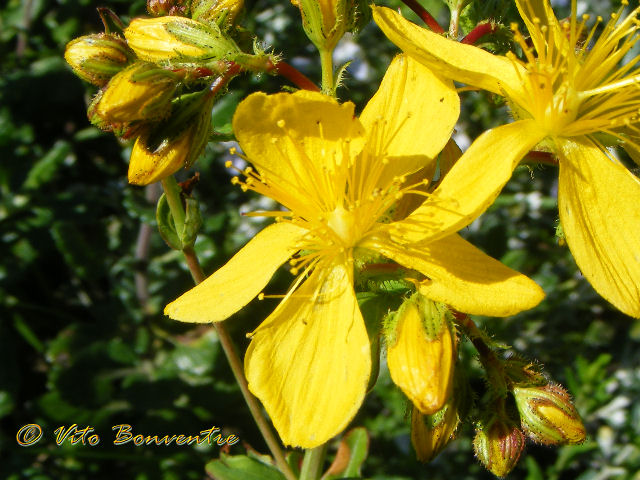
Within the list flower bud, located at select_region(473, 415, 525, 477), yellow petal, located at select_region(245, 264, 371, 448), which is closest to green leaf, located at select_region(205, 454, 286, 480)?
yellow petal, located at select_region(245, 264, 371, 448)

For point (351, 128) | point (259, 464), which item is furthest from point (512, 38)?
point (259, 464)

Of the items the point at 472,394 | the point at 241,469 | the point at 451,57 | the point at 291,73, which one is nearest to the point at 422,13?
the point at 451,57

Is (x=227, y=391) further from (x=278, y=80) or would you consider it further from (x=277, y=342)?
(x=278, y=80)

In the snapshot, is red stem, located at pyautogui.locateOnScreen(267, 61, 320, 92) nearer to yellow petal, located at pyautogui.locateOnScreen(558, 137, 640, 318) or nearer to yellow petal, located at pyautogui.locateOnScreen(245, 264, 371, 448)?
yellow petal, located at pyautogui.locateOnScreen(245, 264, 371, 448)

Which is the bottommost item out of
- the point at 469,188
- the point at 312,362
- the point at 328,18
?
the point at 312,362

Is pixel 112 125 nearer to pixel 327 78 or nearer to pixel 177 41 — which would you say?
pixel 177 41

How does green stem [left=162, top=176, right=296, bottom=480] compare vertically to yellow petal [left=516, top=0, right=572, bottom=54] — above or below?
below
